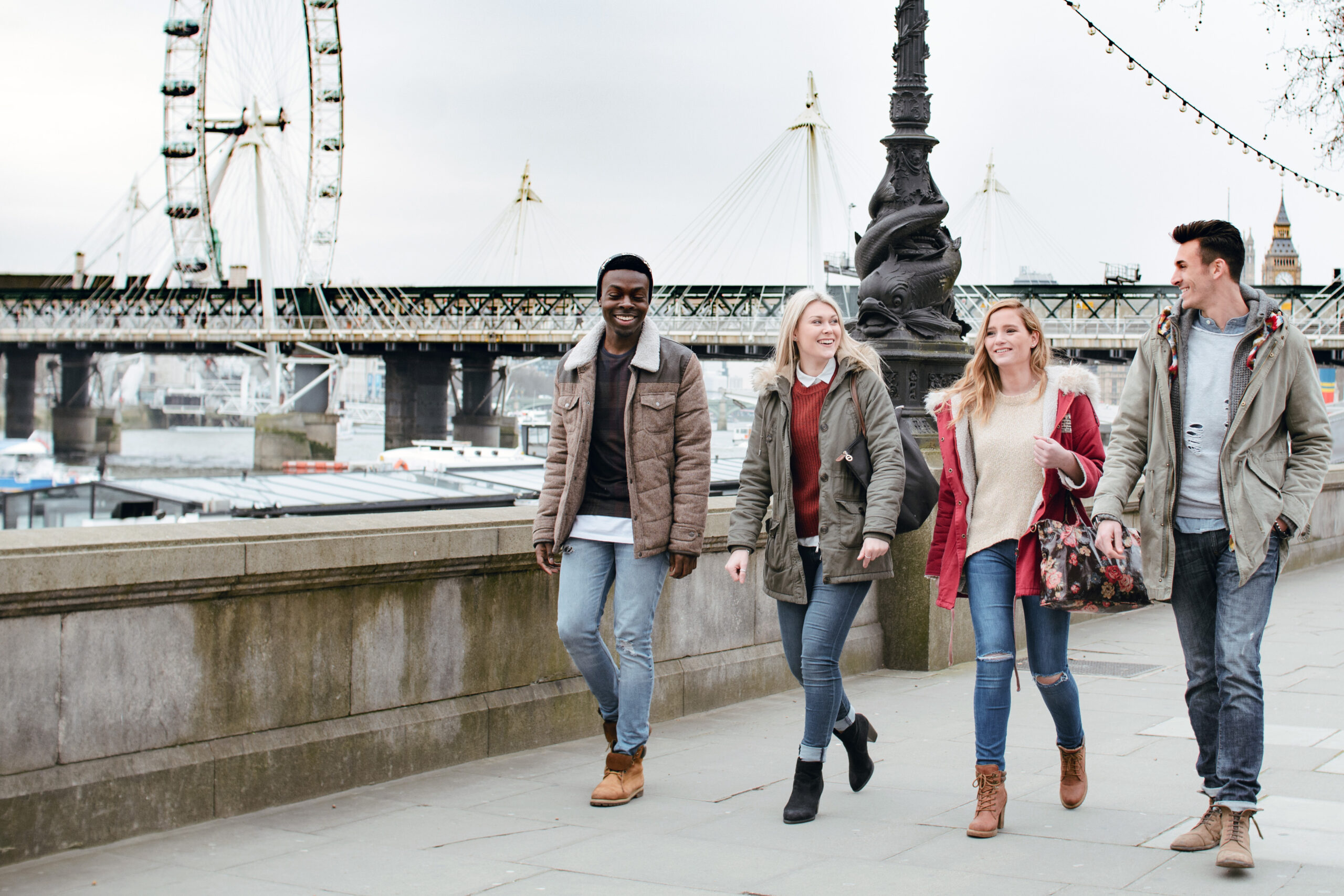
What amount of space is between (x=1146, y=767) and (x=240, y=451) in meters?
98.3

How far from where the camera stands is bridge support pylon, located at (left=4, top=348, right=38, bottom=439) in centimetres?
9894

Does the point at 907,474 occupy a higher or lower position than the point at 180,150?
lower

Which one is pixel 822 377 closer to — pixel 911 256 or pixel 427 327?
pixel 911 256

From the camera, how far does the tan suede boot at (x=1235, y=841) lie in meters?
3.74

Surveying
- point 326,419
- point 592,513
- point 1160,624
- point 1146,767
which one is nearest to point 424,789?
point 592,513

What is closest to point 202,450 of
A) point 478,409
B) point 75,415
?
point 75,415

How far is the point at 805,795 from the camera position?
4504 millimetres

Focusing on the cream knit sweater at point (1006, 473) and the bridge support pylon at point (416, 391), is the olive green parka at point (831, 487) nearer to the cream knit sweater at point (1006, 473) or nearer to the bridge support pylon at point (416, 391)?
the cream knit sweater at point (1006, 473)

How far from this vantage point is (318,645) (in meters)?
4.95

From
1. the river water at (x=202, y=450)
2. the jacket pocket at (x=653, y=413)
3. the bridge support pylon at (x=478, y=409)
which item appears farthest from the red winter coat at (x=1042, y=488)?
the bridge support pylon at (x=478, y=409)

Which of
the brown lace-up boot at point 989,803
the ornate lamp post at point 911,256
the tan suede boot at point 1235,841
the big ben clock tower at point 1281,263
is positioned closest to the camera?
the tan suede boot at point 1235,841

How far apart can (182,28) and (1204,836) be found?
3086 inches

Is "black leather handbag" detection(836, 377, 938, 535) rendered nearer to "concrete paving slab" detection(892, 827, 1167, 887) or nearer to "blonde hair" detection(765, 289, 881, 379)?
"blonde hair" detection(765, 289, 881, 379)

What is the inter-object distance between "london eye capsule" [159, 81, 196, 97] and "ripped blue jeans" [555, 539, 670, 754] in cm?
7790
